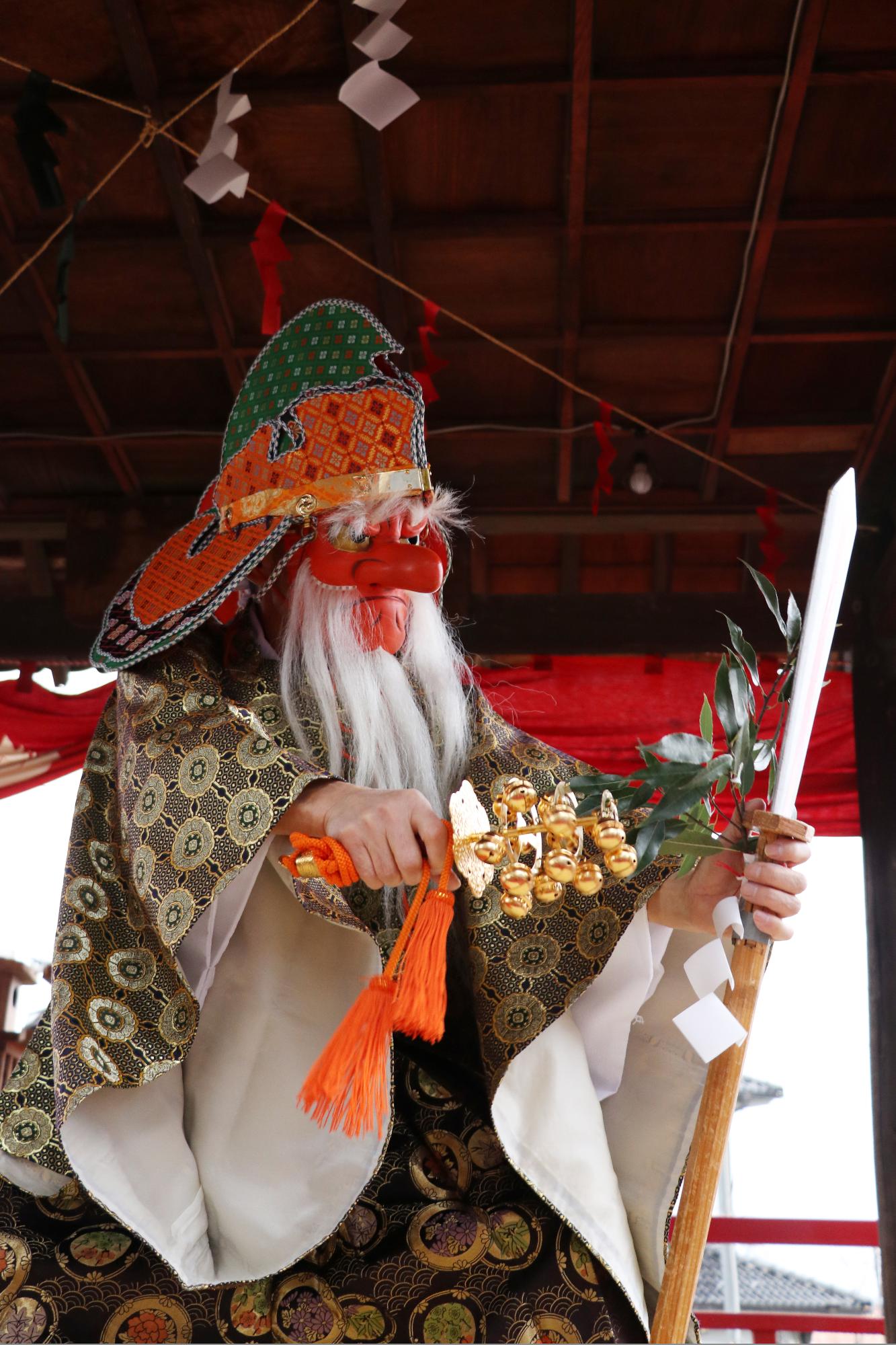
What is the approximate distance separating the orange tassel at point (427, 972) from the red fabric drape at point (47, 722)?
352 cm

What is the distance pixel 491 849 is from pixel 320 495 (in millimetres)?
896

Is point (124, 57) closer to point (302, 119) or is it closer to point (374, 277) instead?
point (302, 119)

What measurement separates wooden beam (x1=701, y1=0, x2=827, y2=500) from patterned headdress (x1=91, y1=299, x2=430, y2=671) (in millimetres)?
Answer: 1254

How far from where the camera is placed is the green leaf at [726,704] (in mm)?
1599

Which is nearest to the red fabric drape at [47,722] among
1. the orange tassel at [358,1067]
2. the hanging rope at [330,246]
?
the hanging rope at [330,246]

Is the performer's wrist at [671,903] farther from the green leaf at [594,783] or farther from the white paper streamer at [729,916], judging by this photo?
the green leaf at [594,783]

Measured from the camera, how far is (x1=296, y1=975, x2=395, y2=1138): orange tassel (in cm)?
152

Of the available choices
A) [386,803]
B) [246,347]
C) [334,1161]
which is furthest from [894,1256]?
[246,347]

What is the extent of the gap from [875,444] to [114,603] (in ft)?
8.86

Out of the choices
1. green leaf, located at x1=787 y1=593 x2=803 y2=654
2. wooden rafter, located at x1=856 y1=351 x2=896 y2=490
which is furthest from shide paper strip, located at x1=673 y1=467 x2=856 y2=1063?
wooden rafter, located at x1=856 y1=351 x2=896 y2=490

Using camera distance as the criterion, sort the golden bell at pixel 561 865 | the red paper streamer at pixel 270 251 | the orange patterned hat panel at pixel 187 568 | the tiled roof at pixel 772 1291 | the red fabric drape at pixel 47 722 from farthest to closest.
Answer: the tiled roof at pixel 772 1291, the red fabric drape at pixel 47 722, the red paper streamer at pixel 270 251, the orange patterned hat panel at pixel 187 568, the golden bell at pixel 561 865

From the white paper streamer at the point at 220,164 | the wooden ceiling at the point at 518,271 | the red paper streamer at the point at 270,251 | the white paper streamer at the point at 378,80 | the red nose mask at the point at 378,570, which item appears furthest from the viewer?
the red paper streamer at the point at 270,251

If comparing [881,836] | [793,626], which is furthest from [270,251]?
[881,836]

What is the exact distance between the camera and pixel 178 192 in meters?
3.22
